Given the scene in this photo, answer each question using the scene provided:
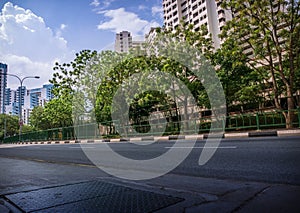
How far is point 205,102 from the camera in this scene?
70.4ft

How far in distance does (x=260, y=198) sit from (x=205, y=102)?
19.1 metres

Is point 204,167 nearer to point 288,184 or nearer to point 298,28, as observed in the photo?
point 288,184

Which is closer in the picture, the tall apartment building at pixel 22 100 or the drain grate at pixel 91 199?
the drain grate at pixel 91 199

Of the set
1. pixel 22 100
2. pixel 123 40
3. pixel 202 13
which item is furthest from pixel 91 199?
pixel 123 40

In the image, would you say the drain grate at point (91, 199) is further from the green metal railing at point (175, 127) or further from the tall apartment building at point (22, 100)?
the tall apartment building at point (22, 100)

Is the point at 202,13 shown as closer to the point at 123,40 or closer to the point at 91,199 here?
the point at 123,40

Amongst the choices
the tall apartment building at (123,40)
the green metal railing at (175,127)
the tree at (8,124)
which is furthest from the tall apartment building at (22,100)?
the tall apartment building at (123,40)

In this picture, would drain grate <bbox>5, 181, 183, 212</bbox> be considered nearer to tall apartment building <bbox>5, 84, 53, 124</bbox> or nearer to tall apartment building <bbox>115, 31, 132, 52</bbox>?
tall apartment building <bbox>5, 84, 53, 124</bbox>

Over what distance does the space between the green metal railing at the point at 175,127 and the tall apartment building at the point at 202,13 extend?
43.4 meters

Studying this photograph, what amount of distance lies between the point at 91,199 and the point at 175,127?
51.8ft

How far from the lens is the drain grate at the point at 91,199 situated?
8.55 feet

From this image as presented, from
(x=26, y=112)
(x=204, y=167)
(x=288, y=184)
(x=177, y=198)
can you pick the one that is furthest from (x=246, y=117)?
(x=26, y=112)

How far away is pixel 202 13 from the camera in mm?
68875

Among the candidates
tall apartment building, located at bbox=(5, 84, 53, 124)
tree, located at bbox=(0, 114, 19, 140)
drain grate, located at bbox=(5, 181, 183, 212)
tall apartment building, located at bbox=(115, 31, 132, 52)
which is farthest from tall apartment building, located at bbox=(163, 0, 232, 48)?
drain grate, located at bbox=(5, 181, 183, 212)
